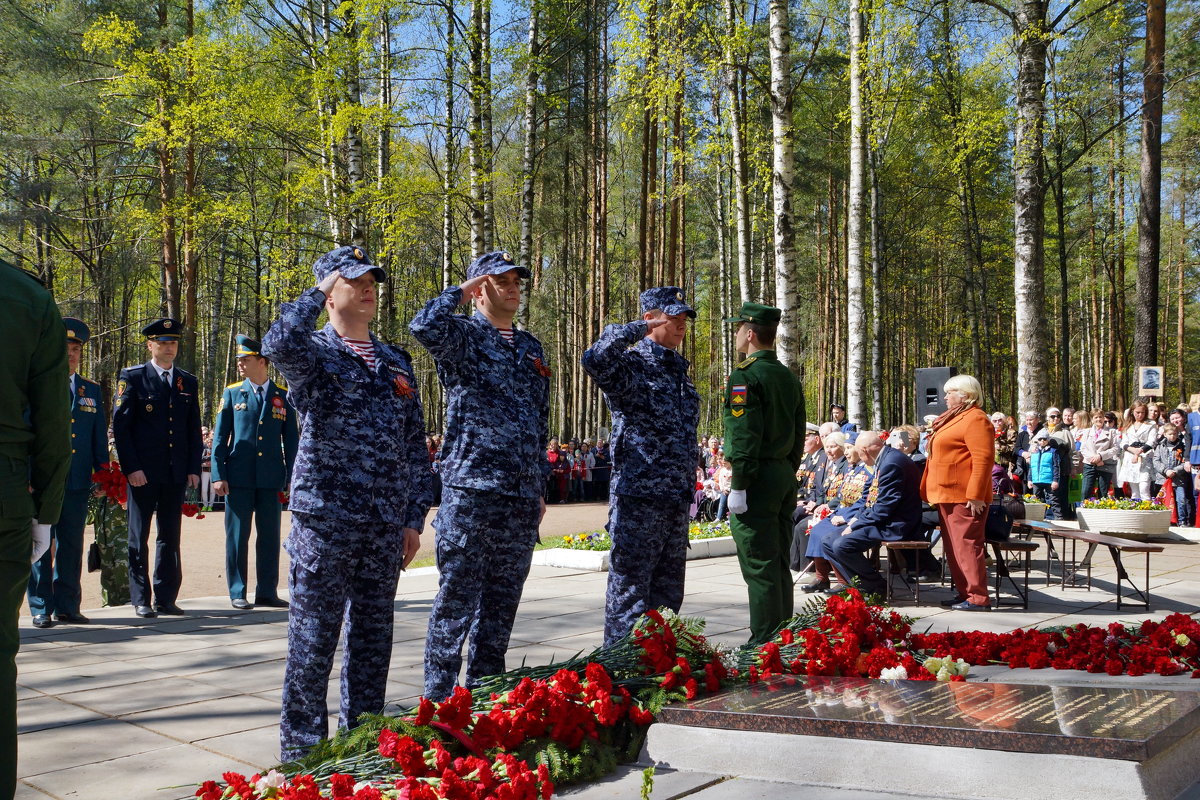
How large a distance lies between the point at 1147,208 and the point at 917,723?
19258mm

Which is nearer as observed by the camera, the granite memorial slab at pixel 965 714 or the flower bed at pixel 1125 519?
the granite memorial slab at pixel 965 714

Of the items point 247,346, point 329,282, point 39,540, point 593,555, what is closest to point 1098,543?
point 593,555

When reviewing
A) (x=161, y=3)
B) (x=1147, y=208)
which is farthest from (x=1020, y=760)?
(x=161, y=3)

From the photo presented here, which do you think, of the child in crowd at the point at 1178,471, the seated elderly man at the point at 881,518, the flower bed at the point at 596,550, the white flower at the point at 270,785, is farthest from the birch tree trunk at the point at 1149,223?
the white flower at the point at 270,785

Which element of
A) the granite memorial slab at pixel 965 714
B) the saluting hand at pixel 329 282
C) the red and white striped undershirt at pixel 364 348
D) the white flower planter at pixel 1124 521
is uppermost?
the saluting hand at pixel 329 282

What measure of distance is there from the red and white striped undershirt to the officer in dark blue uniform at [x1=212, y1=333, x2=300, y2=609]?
4191 mm

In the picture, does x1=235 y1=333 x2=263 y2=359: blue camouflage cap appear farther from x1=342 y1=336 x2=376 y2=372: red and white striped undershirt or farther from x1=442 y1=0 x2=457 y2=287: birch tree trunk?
x1=442 y1=0 x2=457 y2=287: birch tree trunk

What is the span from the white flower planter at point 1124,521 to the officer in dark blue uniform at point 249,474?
9.25m

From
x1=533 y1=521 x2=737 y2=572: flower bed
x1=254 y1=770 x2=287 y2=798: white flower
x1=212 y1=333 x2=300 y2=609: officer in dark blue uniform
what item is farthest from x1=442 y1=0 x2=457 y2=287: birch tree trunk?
x1=254 y1=770 x2=287 y2=798: white flower

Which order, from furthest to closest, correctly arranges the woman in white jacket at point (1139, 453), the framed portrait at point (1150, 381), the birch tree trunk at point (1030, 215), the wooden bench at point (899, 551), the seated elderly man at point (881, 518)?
the framed portrait at point (1150, 381) → the woman in white jacket at point (1139, 453) → the birch tree trunk at point (1030, 215) → the seated elderly man at point (881, 518) → the wooden bench at point (899, 551)

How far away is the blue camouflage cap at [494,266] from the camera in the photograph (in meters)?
4.56

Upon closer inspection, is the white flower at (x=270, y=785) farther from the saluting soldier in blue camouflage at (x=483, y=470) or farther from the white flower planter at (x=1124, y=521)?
the white flower planter at (x=1124, y=521)

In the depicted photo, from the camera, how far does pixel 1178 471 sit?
1519cm

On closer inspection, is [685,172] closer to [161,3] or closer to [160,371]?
[161,3]
